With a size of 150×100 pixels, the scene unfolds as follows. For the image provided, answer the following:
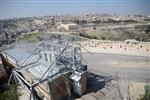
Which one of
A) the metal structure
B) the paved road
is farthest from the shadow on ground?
the paved road

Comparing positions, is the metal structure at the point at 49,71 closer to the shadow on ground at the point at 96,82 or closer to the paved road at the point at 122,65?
the shadow on ground at the point at 96,82

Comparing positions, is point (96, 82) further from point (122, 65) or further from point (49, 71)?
point (122, 65)

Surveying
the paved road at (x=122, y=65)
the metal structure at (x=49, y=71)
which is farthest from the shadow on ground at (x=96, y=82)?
the paved road at (x=122, y=65)

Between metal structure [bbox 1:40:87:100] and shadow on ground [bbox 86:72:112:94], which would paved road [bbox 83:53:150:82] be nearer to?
shadow on ground [bbox 86:72:112:94]

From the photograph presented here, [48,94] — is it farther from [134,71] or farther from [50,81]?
[134,71]

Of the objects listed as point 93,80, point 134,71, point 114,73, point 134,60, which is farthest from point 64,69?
point 134,60

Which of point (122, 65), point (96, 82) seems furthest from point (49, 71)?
point (122, 65)
